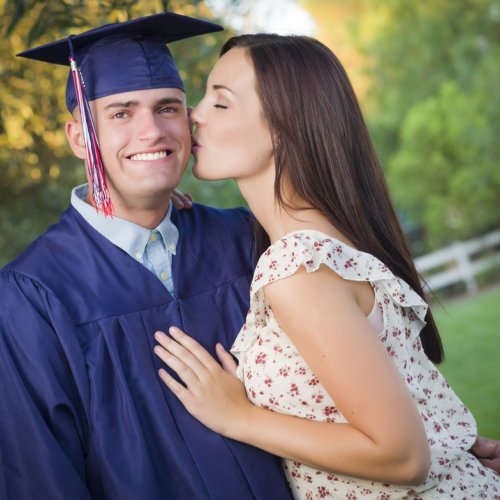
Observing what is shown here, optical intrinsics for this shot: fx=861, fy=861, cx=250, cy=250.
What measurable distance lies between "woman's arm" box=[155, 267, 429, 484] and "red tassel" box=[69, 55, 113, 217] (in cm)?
63

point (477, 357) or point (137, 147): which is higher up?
point (137, 147)

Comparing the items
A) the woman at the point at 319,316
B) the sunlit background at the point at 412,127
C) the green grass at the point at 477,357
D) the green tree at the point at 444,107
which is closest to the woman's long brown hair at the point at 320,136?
the woman at the point at 319,316

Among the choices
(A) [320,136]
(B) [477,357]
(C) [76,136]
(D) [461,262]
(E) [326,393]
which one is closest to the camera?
(E) [326,393]

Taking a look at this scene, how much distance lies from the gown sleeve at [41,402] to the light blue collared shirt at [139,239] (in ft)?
1.02

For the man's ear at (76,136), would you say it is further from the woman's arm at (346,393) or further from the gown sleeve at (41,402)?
the woman's arm at (346,393)

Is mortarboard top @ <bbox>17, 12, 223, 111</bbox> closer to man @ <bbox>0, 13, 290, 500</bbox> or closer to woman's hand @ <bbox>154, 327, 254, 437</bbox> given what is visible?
man @ <bbox>0, 13, 290, 500</bbox>

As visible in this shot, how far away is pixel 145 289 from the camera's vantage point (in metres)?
2.43

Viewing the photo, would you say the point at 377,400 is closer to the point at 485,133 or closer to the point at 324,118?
the point at 324,118

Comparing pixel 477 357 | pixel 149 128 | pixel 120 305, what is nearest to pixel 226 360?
pixel 120 305

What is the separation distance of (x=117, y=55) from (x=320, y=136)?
2.23ft

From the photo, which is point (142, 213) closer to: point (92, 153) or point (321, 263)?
point (92, 153)

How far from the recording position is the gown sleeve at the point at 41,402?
85.5 inches

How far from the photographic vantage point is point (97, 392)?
2238mm

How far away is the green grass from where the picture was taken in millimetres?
5945
